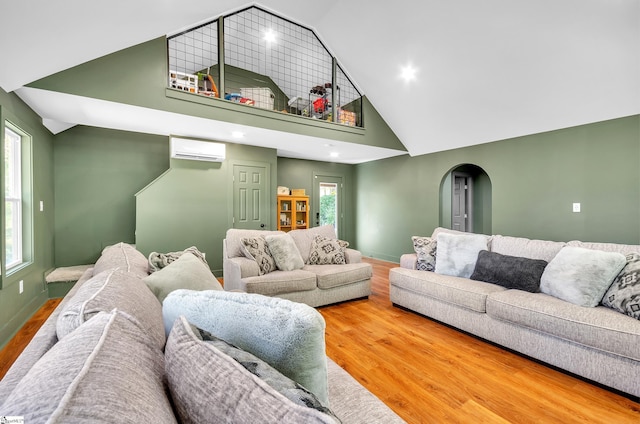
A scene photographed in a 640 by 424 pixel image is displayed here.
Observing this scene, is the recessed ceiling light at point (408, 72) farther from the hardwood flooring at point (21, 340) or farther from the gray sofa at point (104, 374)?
the hardwood flooring at point (21, 340)

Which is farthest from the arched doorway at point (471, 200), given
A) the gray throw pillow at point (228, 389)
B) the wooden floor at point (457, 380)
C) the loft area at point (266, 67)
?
the gray throw pillow at point (228, 389)

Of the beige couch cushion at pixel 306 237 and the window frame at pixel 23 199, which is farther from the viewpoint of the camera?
the beige couch cushion at pixel 306 237

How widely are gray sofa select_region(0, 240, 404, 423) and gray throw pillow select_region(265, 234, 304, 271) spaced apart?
7.16 feet

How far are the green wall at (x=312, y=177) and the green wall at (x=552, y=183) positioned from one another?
1539 mm

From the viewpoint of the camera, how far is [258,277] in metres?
2.97

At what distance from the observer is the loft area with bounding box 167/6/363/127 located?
4.13 m

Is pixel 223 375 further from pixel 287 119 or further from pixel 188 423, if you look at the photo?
pixel 287 119

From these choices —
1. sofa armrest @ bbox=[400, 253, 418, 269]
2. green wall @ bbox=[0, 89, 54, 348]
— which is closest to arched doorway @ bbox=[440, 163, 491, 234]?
sofa armrest @ bbox=[400, 253, 418, 269]

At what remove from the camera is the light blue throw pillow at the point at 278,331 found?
664 mm

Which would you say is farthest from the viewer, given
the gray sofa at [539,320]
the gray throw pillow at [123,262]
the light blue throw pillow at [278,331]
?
the gray sofa at [539,320]

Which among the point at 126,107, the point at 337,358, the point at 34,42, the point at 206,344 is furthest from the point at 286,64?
the point at 206,344

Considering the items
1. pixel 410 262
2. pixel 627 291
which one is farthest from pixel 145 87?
pixel 627 291

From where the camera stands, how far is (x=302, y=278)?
309cm

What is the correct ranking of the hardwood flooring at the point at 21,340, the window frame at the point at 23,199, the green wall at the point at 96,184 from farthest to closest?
the green wall at the point at 96,184 < the window frame at the point at 23,199 < the hardwood flooring at the point at 21,340
